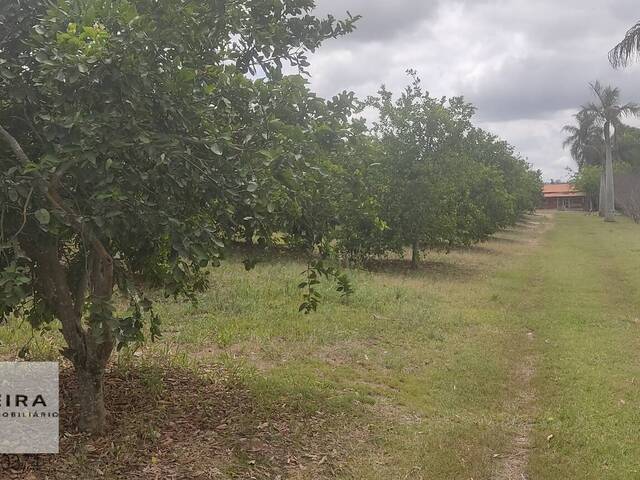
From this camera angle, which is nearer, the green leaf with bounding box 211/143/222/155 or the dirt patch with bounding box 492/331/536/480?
the green leaf with bounding box 211/143/222/155

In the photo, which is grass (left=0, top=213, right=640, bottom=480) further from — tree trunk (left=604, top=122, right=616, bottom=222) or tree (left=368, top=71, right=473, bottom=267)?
tree trunk (left=604, top=122, right=616, bottom=222)

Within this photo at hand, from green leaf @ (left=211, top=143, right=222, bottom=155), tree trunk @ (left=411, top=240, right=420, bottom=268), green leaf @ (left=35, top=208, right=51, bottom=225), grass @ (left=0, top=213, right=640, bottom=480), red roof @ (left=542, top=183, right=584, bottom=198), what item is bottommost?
grass @ (left=0, top=213, right=640, bottom=480)

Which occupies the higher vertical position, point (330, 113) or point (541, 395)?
point (330, 113)

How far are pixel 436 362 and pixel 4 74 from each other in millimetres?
6159

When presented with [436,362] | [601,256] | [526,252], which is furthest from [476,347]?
[526,252]

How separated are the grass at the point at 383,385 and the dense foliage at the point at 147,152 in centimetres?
107

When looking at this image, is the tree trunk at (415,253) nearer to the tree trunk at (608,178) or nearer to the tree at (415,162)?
the tree at (415,162)

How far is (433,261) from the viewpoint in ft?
73.6

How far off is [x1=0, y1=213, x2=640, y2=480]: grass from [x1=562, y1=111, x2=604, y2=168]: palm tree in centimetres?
4805

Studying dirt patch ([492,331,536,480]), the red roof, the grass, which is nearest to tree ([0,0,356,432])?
the grass

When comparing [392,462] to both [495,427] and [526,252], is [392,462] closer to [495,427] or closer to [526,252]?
[495,427]

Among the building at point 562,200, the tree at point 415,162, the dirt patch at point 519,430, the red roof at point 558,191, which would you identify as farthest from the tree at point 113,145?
the building at point 562,200

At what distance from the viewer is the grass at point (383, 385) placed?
5.09 m

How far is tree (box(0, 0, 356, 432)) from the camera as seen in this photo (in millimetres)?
3588
